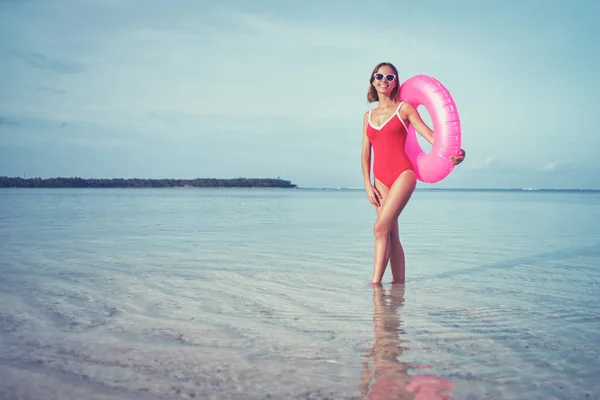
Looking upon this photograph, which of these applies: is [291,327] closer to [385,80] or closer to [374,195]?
[374,195]

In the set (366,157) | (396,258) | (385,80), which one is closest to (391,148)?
(366,157)

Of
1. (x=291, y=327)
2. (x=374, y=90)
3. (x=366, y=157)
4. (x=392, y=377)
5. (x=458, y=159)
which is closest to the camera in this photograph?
(x=392, y=377)

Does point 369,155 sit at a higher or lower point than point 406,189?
higher

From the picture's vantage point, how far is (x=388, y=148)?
496 cm

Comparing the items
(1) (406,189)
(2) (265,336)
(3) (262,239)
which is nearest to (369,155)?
(1) (406,189)

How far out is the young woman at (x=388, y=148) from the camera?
16.1 ft

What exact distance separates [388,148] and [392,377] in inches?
110

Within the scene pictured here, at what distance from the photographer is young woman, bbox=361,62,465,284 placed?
491cm

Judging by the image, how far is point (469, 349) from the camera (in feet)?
9.92

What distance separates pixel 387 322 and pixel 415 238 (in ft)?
22.4

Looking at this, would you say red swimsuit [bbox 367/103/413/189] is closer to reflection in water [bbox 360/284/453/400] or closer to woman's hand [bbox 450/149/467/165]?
woman's hand [bbox 450/149/467/165]

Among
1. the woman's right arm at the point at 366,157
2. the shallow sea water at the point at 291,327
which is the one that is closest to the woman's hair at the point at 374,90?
the woman's right arm at the point at 366,157

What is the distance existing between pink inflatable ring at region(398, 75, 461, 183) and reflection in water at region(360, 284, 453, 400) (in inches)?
67.3

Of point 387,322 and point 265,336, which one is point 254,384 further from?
point 387,322
